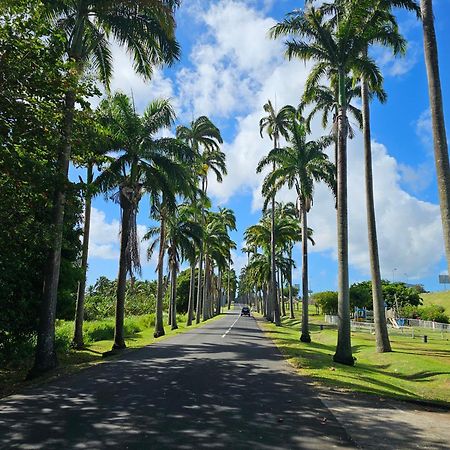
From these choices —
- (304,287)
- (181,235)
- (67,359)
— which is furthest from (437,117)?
(181,235)

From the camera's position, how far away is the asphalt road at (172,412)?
242 inches

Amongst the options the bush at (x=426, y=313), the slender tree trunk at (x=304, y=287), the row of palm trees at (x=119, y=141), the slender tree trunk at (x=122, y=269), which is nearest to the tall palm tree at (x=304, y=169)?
the slender tree trunk at (x=304, y=287)

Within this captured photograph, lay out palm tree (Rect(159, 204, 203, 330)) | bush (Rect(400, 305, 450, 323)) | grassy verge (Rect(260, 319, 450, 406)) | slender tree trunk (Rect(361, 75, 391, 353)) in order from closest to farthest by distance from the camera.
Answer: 1. grassy verge (Rect(260, 319, 450, 406))
2. slender tree trunk (Rect(361, 75, 391, 353))
3. palm tree (Rect(159, 204, 203, 330))
4. bush (Rect(400, 305, 450, 323))

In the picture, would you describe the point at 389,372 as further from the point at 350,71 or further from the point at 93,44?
the point at 93,44

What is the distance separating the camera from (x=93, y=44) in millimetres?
16453

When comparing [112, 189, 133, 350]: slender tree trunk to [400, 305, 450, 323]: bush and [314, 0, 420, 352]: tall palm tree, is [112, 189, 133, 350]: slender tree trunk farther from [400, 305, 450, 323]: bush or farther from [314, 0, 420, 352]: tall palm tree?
[400, 305, 450, 323]: bush

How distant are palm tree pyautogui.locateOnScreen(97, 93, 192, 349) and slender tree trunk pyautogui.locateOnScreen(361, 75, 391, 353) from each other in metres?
8.94

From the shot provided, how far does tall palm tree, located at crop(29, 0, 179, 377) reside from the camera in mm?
12742

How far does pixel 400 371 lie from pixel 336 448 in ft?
41.0

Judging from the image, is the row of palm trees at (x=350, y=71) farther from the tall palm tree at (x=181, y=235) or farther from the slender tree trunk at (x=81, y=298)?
the tall palm tree at (x=181, y=235)

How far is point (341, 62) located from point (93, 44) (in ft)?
31.2

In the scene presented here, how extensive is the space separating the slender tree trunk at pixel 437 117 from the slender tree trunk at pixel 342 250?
536 centimetres

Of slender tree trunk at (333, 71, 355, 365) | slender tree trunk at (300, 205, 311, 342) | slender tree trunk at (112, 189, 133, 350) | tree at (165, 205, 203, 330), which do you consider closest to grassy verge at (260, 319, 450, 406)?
slender tree trunk at (333, 71, 355, 365)

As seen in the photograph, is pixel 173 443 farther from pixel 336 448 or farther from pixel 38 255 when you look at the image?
pixel 38 255
